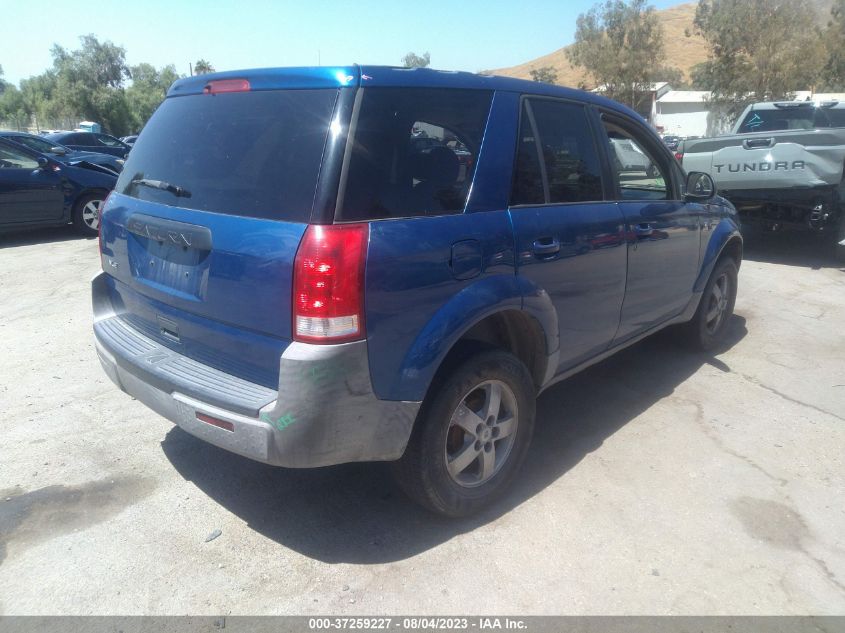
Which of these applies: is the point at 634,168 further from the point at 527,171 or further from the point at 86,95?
the point at 86,95

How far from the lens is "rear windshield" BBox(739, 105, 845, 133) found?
10398 mm

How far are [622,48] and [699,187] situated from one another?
136ft

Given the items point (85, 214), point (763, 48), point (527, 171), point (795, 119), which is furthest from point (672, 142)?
point (527, 171)

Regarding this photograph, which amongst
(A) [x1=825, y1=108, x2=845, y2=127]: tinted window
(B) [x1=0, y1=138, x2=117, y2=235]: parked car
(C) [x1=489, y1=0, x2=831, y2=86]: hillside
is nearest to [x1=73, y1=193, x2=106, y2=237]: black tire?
(B) [x1=0, y1=138, x2=117, y2=235]: parked car

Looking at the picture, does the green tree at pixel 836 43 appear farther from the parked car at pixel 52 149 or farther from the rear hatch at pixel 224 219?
the rear hatch at pixel 224 219

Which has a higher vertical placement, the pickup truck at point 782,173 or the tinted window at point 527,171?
the tinted window at point 527,171

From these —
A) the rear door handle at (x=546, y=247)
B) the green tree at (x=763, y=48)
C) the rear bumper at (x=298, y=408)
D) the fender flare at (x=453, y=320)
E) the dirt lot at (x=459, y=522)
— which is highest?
the green tree at (x=763, y=48)

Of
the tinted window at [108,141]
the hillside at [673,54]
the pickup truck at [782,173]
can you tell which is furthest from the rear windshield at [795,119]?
the hillside at [673,54]

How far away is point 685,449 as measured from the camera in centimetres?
381

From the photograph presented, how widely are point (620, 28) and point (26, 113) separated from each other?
46.5 m

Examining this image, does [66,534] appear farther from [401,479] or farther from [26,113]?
[26,113]

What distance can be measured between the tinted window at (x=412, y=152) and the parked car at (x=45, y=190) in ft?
28.2

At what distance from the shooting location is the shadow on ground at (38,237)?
973 centimetres

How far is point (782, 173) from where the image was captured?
789 cm
